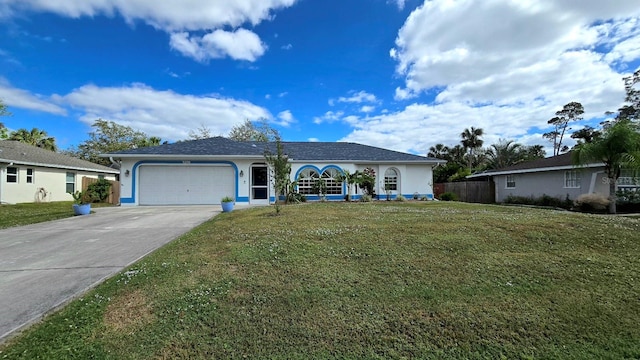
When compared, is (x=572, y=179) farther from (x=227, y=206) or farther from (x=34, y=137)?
(x=34, y=137)

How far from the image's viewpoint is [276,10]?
1309 centimetres

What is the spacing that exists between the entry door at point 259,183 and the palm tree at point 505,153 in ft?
96.5

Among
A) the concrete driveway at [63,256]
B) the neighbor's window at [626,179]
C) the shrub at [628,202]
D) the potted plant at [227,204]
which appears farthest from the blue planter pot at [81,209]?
the neighbor's window at [626,179]

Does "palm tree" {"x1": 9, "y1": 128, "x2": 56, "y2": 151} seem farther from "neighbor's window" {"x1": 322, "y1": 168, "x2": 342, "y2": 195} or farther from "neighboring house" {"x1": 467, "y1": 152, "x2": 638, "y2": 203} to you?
"neighboring house" {"x1": 467, "y1": 152, "x2": 638, "y2": 203}

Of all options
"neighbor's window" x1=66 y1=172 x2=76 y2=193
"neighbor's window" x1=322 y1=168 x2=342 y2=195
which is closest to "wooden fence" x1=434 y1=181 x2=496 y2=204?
"neighbor's window" x1=322 y1=168 x2=342 y2=195

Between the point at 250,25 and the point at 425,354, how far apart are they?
47.7 ft

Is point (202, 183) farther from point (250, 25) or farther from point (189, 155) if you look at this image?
point (250, 25)

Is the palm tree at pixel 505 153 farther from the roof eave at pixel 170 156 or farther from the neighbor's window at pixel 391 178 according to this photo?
the roof eave at pixel 170 156

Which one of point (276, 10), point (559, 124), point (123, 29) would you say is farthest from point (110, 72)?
point (559, 124)

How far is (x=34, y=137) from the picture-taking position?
31.1 m

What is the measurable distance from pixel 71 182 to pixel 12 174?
455 centimetres

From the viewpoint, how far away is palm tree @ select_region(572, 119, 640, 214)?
12.7 meters

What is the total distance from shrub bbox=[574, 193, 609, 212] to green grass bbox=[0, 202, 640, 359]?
37.8ft

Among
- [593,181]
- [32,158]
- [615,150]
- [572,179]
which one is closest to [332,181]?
[615,150]
